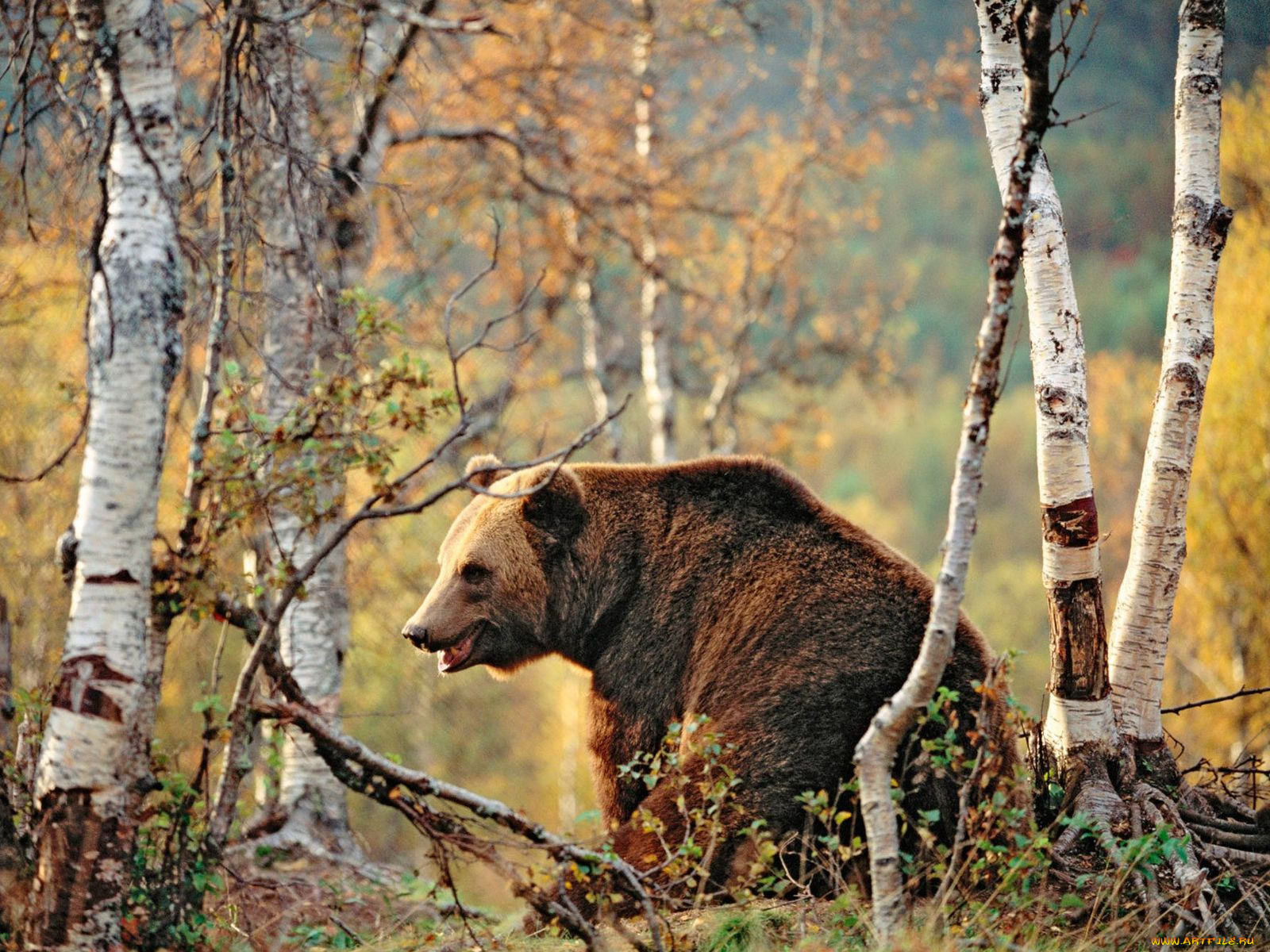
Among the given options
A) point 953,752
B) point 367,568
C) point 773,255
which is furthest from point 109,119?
point 773,255

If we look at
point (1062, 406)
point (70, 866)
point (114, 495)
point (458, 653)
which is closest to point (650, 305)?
point (458, 653)

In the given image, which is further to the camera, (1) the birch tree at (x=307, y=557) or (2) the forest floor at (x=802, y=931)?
(1) the birch tree at (x=307, y=557)

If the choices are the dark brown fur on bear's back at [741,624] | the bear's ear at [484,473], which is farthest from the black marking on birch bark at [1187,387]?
the bear's ear at [484,473]

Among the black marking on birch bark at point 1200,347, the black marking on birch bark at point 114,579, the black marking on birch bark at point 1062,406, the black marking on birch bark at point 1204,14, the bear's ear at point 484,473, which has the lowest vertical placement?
the black marking on birch bark at point 114,579

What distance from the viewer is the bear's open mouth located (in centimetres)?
539

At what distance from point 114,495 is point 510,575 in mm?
1982

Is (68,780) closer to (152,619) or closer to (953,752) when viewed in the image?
(152,619)

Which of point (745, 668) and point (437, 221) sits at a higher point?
point (437, 221)

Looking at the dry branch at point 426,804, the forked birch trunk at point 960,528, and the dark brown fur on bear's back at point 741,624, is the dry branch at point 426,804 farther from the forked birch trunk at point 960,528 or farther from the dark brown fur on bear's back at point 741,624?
the forked birch trunk at point 960,528

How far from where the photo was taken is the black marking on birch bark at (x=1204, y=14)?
5.09 metres

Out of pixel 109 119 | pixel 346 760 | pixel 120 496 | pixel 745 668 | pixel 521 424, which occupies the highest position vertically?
pixel 521 424

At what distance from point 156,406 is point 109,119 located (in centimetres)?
103

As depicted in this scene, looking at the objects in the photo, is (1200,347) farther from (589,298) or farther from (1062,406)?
(589,298)

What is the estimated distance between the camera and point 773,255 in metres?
17.5
